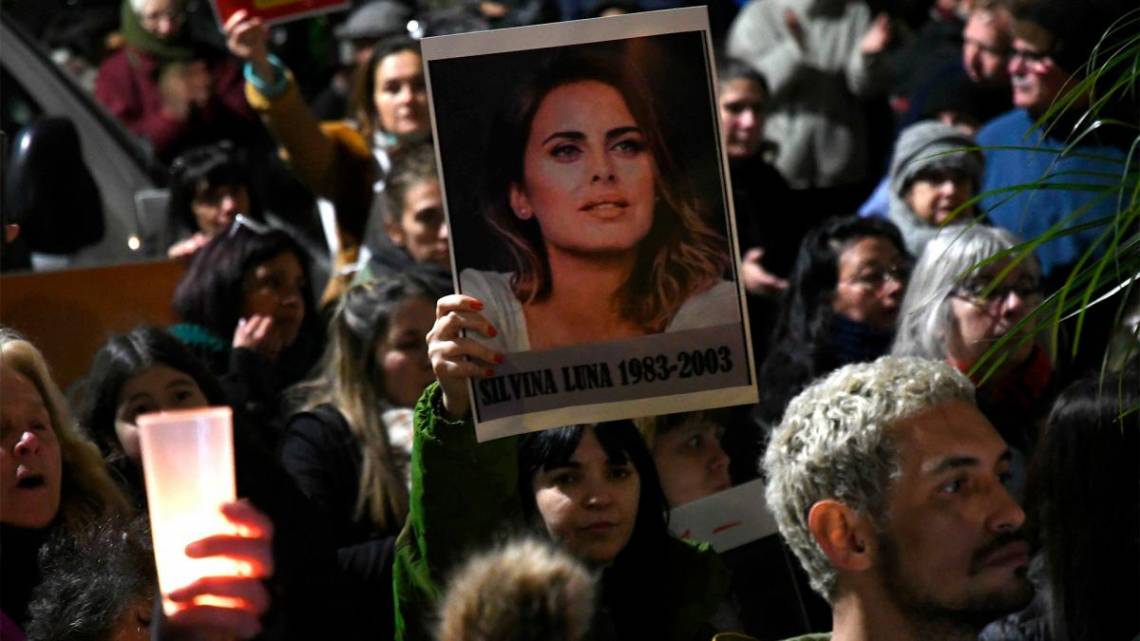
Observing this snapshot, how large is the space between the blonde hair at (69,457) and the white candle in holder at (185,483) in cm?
117

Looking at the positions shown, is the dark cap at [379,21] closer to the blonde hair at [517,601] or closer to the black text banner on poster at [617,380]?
the black text banner on poster at [617,380]

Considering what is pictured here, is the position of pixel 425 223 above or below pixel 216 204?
below

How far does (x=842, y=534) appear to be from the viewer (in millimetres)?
3689

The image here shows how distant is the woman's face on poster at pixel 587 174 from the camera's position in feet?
11.9

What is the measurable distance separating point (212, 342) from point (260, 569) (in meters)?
3.14

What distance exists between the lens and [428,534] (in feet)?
11.7

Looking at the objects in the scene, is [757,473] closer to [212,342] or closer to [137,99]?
[212,342]

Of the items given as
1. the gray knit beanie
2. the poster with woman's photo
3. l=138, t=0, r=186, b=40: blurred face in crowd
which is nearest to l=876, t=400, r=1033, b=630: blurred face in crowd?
the poster with woman's photo

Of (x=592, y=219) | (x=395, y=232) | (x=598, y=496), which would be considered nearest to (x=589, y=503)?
(x=598, y=496)

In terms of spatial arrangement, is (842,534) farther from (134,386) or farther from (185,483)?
(134,386)

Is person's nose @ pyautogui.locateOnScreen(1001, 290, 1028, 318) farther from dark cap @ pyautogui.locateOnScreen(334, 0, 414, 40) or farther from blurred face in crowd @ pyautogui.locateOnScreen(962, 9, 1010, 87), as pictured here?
dark cap @ pyautogui.locateOnScreen(334, 0, 414, 40)

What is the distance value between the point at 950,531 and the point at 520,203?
0.93 metres

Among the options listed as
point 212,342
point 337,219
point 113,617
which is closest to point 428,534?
point 113,617

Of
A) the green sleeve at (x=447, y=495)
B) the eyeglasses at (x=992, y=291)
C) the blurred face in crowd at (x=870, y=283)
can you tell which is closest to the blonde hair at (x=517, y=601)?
the green sleeve at (x=447, y=495)
